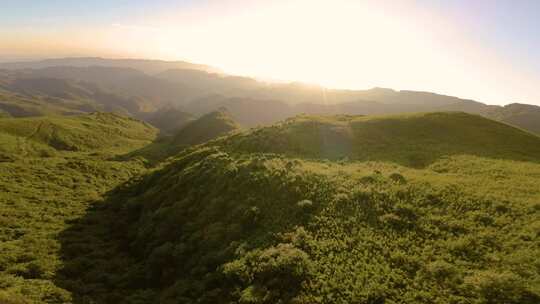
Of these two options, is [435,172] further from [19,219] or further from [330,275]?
[19,219]

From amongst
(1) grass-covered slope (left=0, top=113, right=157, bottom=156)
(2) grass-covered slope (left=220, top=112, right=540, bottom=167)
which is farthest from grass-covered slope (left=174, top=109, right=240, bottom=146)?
(2) grass-covered slope (left=220, top=112, right=540, bottom=167)

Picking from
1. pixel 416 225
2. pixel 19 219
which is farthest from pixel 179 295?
pixel 19 219

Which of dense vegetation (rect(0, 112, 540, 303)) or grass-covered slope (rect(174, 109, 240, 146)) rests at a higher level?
dense vegetation (rect(0, 112, 540, 303))

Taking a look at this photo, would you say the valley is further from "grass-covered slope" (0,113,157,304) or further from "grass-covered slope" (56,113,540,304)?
"grass-covered slope" (0,113,157,304)

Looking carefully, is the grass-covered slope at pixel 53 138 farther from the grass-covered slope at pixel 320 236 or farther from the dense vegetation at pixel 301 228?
the grass-covered slope at pixel 320 236

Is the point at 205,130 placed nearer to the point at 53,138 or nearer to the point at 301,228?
the point at 53,138
